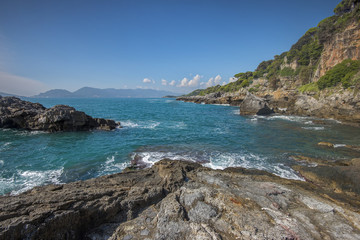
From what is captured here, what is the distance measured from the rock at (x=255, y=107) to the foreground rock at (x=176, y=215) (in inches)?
1477

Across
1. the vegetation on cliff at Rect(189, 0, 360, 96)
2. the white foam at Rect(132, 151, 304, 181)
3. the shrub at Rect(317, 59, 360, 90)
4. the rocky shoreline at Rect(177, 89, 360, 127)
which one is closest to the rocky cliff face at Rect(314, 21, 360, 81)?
the vegetation on cliff at Rect(189, 0, 360, 96)

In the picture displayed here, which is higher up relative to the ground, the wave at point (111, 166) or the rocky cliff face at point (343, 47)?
the rocky cliff face at point (343, 47)

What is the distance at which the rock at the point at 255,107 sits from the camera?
140 ft

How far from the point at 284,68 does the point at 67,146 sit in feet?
316

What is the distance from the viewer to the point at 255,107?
1709 inches

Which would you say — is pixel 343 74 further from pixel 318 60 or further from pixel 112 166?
pixel 112 166

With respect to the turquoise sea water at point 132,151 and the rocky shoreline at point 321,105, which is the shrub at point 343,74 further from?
the turquoise sea water at point 132,151

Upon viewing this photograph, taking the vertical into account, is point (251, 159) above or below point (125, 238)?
below

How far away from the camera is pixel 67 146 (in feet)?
61.9

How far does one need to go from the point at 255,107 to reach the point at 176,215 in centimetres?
4321

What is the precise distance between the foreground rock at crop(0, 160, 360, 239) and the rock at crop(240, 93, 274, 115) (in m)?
37.5

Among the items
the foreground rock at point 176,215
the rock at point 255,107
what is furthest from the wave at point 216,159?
the rock at point 255,107

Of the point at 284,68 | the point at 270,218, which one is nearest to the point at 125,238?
the point at 270,218

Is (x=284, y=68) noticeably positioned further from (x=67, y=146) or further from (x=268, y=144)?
(x=67, y=146)
